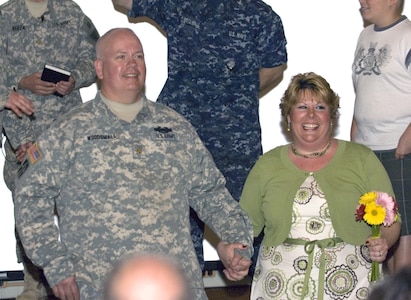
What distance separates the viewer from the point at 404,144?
5086 millimetres

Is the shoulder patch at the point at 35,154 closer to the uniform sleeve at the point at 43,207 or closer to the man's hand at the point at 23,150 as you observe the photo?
the uniform sleeve at the point at 43,207

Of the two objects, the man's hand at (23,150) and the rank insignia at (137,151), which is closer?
the rank insignia at (137,151)

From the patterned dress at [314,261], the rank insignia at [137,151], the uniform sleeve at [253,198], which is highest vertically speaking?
the rank insignia at [137,151]

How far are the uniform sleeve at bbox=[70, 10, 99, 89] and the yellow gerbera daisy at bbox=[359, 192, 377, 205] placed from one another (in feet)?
5.01

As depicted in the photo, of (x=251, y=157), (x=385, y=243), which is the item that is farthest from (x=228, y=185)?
(x=385, y=243)

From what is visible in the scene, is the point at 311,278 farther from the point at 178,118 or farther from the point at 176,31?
the point at 176,31

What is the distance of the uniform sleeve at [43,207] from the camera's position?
4180mm

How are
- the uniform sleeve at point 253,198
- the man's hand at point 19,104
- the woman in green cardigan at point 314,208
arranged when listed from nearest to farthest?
1. the woman in green cardigan at point 314,208
2. the uniform sleeve at point 253,198
3. the man's hand at point 19,104

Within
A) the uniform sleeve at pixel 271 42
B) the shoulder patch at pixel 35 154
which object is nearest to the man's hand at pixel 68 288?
the shoulder patch at pixel 35 154

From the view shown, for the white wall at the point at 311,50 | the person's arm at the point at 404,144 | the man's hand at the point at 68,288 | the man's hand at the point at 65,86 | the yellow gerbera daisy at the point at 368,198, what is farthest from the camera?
the white wall at the point at 311,50

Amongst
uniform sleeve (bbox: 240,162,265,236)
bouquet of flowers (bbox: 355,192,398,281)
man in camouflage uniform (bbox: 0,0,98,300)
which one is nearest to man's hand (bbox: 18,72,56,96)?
man in camouflage uniform (bbox: 0,0,98,300)

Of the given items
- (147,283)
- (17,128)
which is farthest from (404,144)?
(147,283)

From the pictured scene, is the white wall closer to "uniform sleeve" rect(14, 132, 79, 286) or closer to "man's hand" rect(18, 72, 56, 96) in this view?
"man's hand" rect(18, 72, 56, 96)

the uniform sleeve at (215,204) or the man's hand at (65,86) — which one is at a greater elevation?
the man's hand at (65,86)
